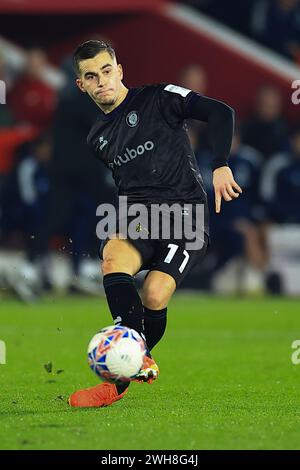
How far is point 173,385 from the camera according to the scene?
8055 mm

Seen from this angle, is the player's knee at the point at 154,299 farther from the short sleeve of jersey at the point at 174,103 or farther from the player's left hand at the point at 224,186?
the short sleeve of jersey at the point at 174,103

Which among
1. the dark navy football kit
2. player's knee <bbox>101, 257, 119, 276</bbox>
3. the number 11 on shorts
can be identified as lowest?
player's knee <bbox>101, 257, 119, 276</bbox>

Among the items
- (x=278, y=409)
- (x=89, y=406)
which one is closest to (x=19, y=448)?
(x=89, y=406)

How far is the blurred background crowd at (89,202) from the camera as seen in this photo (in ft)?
51.2

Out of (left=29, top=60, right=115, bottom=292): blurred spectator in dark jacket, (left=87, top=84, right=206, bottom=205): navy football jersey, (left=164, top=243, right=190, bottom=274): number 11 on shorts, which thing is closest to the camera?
(left=164, top=243, right=190, bottom=274): number 11 on shorts

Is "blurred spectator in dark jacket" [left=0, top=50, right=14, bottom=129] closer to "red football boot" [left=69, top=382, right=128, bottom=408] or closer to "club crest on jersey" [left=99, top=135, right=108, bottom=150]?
"club crest on jersey" [left=99, top=135, right=108, bottom=150]

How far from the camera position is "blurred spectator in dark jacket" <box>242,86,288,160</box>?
16.5 meters

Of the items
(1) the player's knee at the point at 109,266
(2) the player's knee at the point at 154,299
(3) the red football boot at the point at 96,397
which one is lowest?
(3) the red football boot at the point at 96,397

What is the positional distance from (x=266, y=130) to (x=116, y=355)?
10.5 meters

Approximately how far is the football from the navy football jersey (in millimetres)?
1051

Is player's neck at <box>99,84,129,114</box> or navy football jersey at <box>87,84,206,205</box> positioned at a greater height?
player's neck at <box>99,84,129,114</box>

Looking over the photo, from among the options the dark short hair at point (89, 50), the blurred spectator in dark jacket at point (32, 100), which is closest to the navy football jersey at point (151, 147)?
the dark short hair at point (89, 50)

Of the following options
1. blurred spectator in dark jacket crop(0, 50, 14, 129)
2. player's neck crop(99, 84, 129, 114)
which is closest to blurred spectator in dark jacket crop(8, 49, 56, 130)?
blurred spectator in dark jacket crop(0, 50, 14, 129)

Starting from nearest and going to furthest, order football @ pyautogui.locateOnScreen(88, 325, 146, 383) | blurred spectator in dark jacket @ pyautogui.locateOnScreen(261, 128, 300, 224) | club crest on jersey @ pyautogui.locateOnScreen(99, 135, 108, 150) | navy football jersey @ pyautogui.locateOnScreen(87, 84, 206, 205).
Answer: football @ pyautogui.locateOnScreen(88, 325, 146, 383), navy football jersey @ pyautogui.locateOnScreen(87, 84, 206, 205), club crest on jersey @ pyautogui.locateOnScreen(99, 135, 108, 150), blurred spectator in dark jacket @ pyautogui.locateOnScreen(261, 128, 300, 224)
